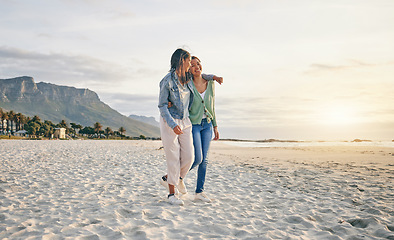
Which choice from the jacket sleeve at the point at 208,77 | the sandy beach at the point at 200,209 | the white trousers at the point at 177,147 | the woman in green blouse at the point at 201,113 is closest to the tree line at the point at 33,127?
the sandy beach at the point at 200,209

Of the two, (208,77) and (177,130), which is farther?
(208,77)

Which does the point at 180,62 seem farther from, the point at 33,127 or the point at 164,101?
the point at 33,127

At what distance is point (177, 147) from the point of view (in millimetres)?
4867

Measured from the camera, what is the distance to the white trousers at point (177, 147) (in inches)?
189

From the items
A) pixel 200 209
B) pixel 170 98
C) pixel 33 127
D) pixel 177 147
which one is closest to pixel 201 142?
pixel 177 147

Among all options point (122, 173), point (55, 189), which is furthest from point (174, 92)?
point (122, 173)

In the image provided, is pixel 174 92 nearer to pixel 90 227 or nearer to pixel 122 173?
pixel 90 227

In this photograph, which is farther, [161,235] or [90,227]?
[90,227]

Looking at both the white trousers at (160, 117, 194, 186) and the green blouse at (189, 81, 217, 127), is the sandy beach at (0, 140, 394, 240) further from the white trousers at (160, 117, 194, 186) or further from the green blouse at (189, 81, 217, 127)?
the green blouse at (189, 81, 217, 127)

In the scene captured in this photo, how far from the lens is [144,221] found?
400cm

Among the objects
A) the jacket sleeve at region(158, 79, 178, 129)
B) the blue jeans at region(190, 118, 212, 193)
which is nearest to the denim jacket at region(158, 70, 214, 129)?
the jacket sleeve at region(158, 79, 178, 129)

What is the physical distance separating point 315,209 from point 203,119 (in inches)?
96.1

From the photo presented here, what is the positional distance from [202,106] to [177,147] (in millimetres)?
836

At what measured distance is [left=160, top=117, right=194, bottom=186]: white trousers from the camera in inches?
189
